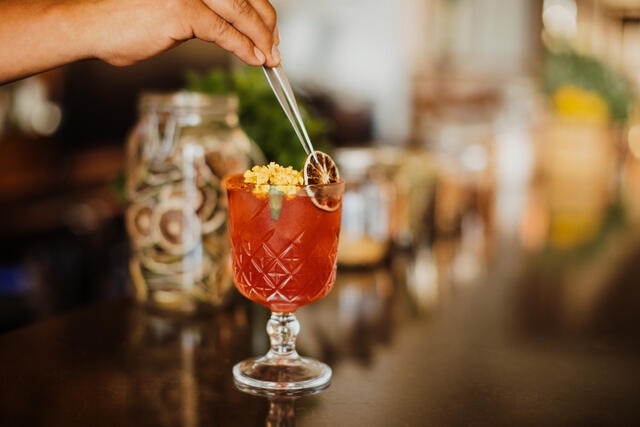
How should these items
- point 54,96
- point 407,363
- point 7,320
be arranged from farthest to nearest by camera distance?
1. point 54,96
2. point 7,320
3. point 407,363

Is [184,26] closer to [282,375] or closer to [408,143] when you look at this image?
[282,375]

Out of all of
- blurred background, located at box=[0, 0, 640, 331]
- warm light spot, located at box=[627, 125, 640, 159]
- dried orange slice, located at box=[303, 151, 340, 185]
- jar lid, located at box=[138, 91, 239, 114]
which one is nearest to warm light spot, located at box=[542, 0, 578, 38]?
blurred background, located at box=[0, 0, 640, 331]

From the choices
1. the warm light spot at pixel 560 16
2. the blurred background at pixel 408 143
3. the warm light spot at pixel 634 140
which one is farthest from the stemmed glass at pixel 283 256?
the warm light spot at pixel 560 16

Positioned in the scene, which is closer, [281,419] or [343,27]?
[281,419]

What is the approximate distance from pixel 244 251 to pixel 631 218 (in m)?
1.70

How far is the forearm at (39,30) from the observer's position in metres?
0.93

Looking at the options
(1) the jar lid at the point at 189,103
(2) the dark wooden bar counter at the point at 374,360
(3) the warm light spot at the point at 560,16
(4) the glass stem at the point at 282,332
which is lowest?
(2) the dark wooden bar counter at the point at 374,360

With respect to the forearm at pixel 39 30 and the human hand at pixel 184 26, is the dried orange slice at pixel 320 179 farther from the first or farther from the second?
the forearm at pixel 39 30

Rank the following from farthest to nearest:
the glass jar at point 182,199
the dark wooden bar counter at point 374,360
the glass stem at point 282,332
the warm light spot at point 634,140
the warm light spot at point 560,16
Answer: the warm light spot at point 560,16 < the warm light spot at point 634,140 < the glass jar at point 182,199 < the glass stem at point 282,332 < the dark wooden bar counter at point 374,360

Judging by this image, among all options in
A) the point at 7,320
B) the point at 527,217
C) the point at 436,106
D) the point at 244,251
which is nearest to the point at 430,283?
the point at 244,251

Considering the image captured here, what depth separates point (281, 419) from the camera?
0.82m

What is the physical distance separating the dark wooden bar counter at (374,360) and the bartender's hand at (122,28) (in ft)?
1.22

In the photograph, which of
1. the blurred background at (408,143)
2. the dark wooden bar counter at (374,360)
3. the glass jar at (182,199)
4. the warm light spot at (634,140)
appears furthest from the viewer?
the warm light spot at (634,140)

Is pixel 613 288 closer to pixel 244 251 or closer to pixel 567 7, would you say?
pixel 244 251
